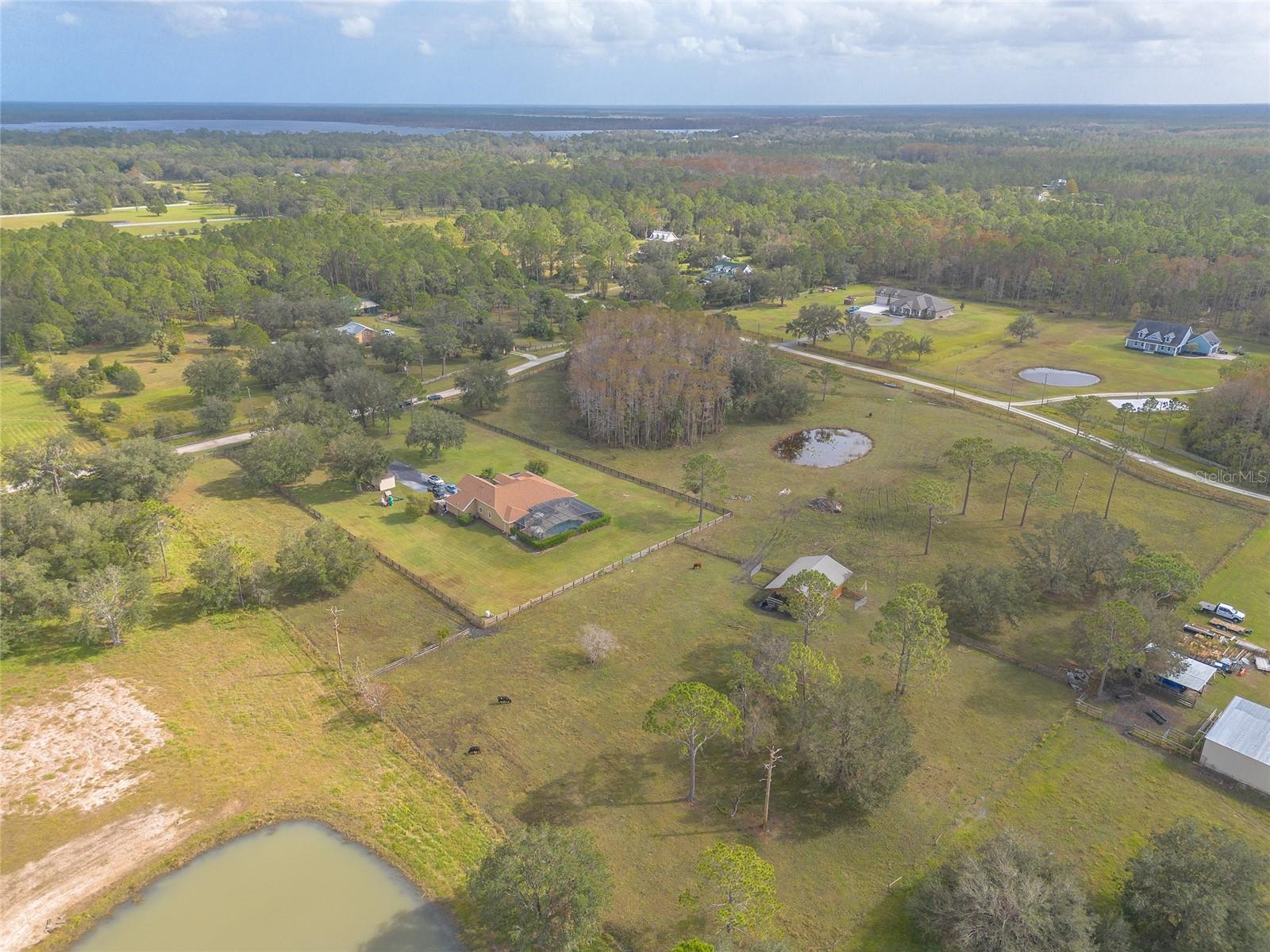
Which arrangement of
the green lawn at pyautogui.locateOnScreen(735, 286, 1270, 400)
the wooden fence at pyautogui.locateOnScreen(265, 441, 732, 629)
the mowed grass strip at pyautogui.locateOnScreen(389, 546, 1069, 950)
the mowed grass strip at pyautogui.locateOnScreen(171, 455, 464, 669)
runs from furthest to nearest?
the green lawn at pyautogui.locateOnScreen(735, 286, 1270, 400), the wooden fence at pyautogui.locateOnScreen(265, 441, 732, 629), the mowed grass strip at pyautogui.locateOnScreen(171, 455, 464, 669), the mowed grass strip at pyautogui.locateOnScreen(389, 546, 1069, 950)

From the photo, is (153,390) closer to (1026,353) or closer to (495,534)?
(495,534)

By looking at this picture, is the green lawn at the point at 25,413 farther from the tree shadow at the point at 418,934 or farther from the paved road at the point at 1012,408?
the paved road at the point at 1012,408

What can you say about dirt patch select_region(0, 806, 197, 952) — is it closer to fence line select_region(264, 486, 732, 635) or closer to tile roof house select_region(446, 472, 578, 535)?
fence line select_region(264, 486, 732, 635)

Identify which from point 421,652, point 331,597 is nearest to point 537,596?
point 421,652

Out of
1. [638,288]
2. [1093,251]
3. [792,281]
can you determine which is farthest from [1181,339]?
[638,288]

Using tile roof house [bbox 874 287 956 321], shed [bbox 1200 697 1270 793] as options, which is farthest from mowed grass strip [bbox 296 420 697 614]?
tile roof house [bbox 874 287 956 321]

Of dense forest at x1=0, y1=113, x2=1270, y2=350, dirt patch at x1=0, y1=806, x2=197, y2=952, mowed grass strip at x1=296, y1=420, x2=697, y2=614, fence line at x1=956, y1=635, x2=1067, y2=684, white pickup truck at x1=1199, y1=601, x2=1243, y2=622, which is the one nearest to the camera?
dirt patch at x1=0, y1=806, x2=197, y2=952
